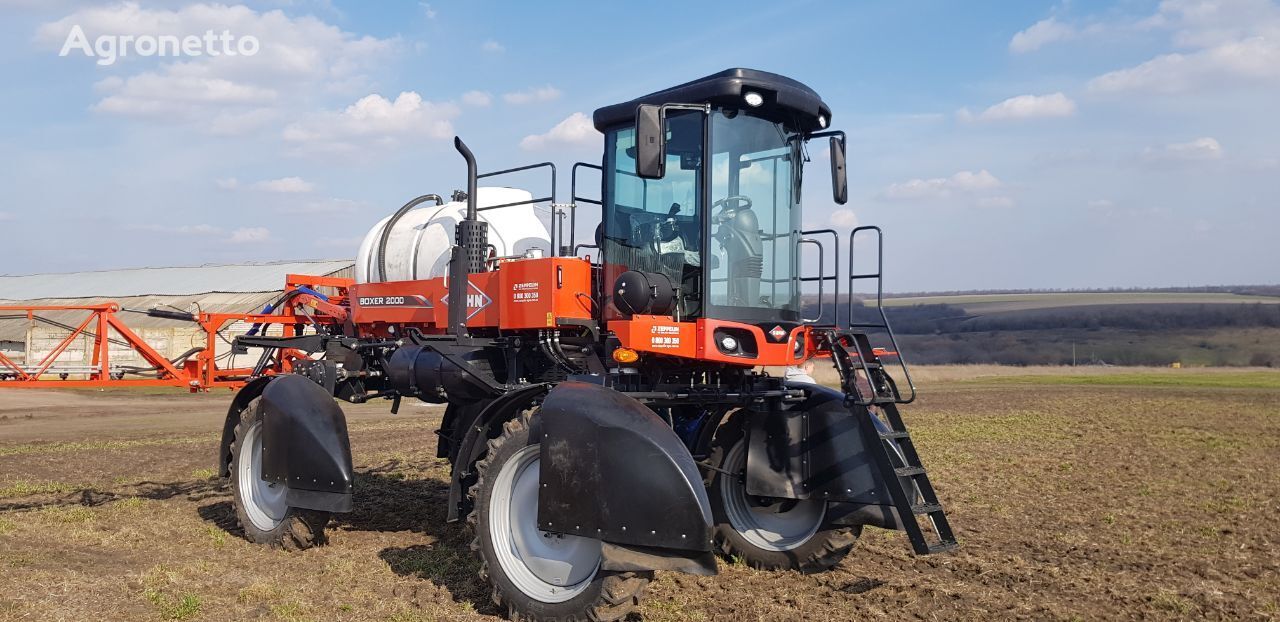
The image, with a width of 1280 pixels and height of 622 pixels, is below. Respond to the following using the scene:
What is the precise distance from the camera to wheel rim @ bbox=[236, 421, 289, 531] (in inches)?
364


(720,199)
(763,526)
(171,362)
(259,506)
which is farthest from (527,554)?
(171,362)

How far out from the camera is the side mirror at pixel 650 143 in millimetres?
6387

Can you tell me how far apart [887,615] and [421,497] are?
6542 mm

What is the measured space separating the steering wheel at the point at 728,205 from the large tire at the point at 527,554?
1986 mm

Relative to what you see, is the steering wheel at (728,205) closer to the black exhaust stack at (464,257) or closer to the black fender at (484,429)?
the black fender at (484,429)

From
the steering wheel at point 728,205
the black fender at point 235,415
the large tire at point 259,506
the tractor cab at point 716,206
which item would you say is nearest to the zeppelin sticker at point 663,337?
the tractor cab at point 716,206

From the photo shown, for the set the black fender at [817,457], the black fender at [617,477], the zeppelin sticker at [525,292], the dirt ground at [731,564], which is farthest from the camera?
the zeppelin sticker at [525,292]

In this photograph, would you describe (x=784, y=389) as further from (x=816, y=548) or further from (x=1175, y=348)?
(x=1175, y=348)

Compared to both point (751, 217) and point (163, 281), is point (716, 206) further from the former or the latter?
point (163, 281)

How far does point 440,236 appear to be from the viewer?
9711mm

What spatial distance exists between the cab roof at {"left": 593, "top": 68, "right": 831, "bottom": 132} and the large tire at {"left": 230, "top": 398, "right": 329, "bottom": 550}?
440 cm

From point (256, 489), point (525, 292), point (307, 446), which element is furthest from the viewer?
point (256, 489)

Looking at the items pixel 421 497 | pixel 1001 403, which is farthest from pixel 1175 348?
pixel 421 497

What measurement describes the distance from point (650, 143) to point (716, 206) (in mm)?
891
